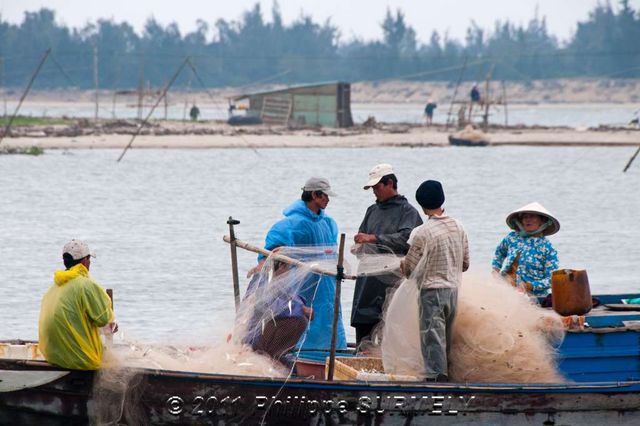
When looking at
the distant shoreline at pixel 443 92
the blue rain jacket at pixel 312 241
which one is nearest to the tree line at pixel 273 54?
the distant shoreline at pixel 443 92

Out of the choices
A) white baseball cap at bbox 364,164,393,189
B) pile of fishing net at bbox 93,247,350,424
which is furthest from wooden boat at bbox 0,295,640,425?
white baseball cap at bbox 364,164,393,189

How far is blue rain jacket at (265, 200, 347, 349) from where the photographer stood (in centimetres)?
816

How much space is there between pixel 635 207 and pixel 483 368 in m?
21.9

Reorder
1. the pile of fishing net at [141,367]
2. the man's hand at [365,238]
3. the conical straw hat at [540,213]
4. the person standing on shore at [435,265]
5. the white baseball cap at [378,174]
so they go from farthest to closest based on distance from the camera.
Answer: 1. the conical straw hat at [540,213]
2. the white baseball cap at [378,174]
3. the man's hand at [365,238]
4. the pile of fishing net at [141,367]
5. the person standing on shore at [435,265]

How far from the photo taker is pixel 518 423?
307 inches

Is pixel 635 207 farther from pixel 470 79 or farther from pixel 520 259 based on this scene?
pixel 470 79

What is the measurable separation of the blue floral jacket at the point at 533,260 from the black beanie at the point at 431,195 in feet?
3.62

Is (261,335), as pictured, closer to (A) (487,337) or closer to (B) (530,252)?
(A) (487,337)

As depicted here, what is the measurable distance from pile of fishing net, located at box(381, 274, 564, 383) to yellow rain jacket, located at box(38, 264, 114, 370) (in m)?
1.70

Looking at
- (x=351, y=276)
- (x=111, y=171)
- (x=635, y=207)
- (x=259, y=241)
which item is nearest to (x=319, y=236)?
(x=351, y=276)

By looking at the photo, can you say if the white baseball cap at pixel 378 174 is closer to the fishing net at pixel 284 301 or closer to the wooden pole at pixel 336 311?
the fishing net at pixel 284 301

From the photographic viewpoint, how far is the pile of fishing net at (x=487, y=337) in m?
7.70

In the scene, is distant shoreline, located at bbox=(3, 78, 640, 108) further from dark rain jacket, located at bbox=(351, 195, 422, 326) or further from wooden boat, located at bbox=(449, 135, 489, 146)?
dark rain jacket, located at bbox=(351, 195, 422, 326)

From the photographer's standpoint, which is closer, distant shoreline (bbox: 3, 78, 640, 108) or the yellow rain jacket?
the yellow rain jacket
